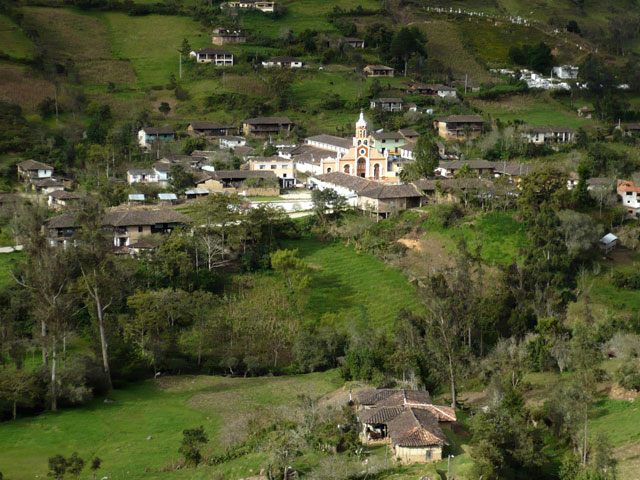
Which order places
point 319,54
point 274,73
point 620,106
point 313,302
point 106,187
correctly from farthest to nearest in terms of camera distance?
point 319,54 → point 274,73 → point 620,106 → point 106,187 → point 313,302

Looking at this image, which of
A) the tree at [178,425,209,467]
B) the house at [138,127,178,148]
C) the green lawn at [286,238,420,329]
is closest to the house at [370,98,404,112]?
the house at [138,127,178,148]

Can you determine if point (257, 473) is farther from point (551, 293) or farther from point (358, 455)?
point (551, 293)

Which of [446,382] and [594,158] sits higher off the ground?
[594,158]

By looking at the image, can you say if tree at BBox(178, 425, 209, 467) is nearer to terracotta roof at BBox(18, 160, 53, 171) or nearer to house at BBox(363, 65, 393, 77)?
terracotta roof at BBox(18, 160, 53, 171)

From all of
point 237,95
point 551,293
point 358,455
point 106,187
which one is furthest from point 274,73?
point 358,455

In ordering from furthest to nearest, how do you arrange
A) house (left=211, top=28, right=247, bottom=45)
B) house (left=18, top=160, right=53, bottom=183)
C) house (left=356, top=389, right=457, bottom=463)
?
house (left=211, top=28, right=247, bottom=45) → house (left=18, top=160, right=53, bottom=183) → house (left=356, top=389, right=457, bottom=463)

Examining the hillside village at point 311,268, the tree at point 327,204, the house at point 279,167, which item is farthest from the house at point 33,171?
the tree at point 327,204

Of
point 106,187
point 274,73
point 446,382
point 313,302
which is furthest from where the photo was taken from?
point 274,73
